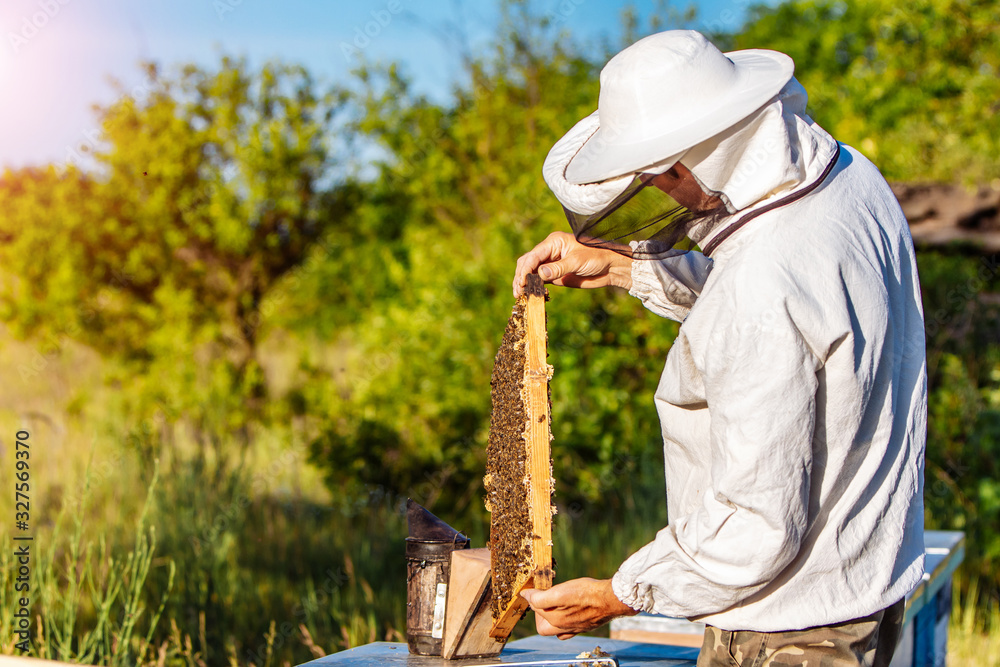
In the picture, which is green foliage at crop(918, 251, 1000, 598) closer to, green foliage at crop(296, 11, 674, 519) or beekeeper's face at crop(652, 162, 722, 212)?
green foliage at crop(296, 11, 674, 519)

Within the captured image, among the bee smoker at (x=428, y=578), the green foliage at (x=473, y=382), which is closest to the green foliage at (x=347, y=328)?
the green foliage at (x=473, y=382)

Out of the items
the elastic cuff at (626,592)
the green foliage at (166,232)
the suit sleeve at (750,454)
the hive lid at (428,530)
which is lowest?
the elastic cuff at (626,592)

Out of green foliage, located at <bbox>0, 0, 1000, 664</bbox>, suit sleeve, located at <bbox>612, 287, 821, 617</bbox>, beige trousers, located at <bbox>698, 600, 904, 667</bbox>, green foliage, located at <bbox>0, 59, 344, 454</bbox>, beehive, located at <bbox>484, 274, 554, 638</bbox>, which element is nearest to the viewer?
suit sleeve, located at <bbox>612, 287, 821, 617</bbox>

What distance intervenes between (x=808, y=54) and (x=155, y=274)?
19.5m

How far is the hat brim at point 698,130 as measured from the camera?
1.54 m

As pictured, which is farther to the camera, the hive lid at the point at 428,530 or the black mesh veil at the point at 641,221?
the hive lid at the point at 428,530

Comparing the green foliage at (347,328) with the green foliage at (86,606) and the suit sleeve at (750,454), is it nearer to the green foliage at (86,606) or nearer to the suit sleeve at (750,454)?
the green foliage at (86,606)

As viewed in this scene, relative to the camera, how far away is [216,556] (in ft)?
14.5

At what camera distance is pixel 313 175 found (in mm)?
8727

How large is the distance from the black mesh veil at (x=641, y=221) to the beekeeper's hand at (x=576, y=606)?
0.74 m

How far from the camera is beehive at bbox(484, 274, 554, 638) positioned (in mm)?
1956

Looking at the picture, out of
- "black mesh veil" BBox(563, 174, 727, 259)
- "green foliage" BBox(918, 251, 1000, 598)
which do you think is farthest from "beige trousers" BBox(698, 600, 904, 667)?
"green foliage" BBox(918, 251, 1000, 598)

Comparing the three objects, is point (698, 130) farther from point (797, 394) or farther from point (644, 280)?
point (644, 280)

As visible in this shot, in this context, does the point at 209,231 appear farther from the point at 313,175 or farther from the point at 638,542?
the point at 638,542
